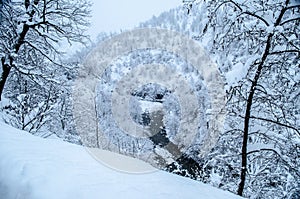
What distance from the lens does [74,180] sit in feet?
8.54

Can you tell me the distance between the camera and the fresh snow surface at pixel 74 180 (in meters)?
2.44

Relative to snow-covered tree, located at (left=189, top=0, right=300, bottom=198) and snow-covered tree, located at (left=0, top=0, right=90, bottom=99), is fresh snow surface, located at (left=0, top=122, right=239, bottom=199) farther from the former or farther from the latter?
snow-covered tree, located at (left=0, top=0, right=90, bottom=99)

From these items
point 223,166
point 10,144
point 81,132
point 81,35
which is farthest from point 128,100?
point 10,144

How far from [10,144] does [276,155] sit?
4003mm

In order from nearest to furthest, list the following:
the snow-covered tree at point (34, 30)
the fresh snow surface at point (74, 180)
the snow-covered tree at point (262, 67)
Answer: the fresh snow surface at point (74, 180) → the snow-covered tree at point (262, 67) → the snow-covered tree at point (34, 30)

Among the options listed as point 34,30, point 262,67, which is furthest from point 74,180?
point 34,30

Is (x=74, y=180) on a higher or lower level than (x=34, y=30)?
lower

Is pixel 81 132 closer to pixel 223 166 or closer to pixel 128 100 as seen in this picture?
pixel 128 100

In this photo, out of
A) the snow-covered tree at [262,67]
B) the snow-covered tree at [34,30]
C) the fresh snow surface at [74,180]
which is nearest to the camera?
the fresh snow surface at [74,180]

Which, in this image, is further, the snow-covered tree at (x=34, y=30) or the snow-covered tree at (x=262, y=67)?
the snow-covered tree at (x=34, y=30)

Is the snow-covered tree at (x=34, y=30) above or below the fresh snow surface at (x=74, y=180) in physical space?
above

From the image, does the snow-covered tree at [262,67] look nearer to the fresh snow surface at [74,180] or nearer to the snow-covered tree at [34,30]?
the fresh snow surface at [74,180]

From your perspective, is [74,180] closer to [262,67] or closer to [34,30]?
[262,67]

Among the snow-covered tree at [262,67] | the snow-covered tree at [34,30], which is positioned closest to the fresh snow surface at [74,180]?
the snow-covered tree at [262,67]
